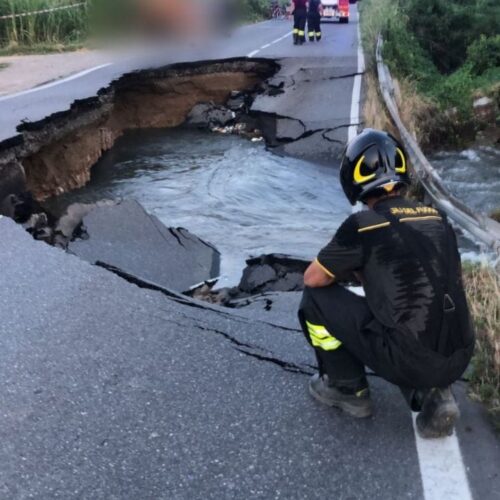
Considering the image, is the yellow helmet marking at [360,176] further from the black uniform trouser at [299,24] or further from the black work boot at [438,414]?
the black uniform trouser at [299,24]

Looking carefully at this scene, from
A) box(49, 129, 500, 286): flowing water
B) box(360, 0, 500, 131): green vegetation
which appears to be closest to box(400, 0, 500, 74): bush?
box(360, 0, 500, 131): green vegetation

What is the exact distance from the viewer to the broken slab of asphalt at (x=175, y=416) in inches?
111

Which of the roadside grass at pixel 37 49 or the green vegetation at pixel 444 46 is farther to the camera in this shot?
the roadside grass at pixel 37 49

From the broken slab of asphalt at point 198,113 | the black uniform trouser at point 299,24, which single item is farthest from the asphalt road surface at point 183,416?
the black uniform trouser at point 299,24

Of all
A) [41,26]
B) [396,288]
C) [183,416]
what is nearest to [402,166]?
[396,288]

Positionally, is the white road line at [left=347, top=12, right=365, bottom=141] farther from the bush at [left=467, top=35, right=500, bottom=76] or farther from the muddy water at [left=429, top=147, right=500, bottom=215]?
the bush at [left=467, top=35, right=500, bottom=76]

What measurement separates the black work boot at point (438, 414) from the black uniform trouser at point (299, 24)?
725 inches

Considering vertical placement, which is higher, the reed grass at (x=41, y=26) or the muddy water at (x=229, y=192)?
the reed grass at (x=41, y=26)

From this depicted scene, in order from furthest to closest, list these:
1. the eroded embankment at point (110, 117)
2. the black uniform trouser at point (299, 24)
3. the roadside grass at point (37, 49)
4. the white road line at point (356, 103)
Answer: the black uniform trouser at point (299, 24) < the roadside grass at point (37, 49) < the white road line at point (356, 103) < the eroded embankment at point (110, 117)

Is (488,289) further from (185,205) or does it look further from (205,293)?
(185,205)

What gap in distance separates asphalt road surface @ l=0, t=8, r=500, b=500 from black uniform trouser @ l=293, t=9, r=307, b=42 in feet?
54.9

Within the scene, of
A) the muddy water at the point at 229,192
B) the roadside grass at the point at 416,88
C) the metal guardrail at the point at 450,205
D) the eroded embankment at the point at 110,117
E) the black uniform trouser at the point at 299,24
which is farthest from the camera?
the black uniform trouser at the point at 299,24

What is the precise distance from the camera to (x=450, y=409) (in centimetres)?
293

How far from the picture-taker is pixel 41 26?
19.8 m
